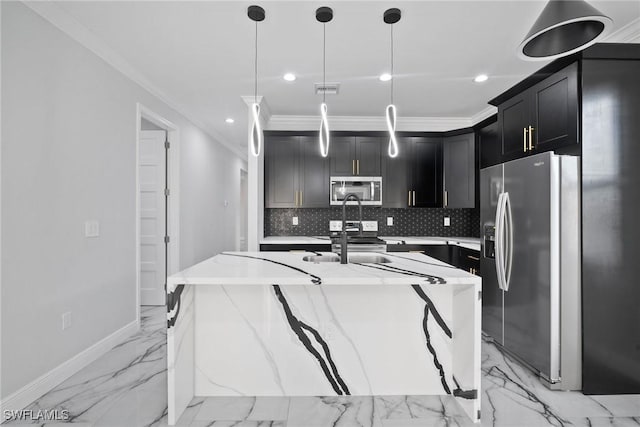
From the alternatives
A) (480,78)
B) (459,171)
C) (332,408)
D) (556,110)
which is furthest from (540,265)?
(459,171)

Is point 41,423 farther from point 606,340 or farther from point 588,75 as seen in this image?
point 588,75

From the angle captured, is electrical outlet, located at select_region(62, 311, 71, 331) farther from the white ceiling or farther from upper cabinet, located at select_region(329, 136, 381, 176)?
upper cabinet, located at select_region(329, 136, 381, 176)

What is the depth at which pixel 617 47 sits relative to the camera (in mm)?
2119

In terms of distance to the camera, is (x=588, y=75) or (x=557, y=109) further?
(x=557, y=109)

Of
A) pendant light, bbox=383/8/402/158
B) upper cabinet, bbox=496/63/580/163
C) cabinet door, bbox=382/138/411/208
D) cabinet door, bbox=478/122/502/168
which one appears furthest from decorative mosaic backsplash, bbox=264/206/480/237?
pendant light, bbox=383/8/402/158

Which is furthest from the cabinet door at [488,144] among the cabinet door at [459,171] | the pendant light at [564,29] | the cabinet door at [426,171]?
the pendant light at [564,29]

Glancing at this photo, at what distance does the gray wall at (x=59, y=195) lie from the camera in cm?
192

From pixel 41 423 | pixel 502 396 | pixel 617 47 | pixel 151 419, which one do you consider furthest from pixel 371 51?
pixel 41 423

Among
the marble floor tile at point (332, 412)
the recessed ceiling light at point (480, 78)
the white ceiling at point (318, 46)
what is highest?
the white ceiling at point (318, 46)

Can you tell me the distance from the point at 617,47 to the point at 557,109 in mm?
450

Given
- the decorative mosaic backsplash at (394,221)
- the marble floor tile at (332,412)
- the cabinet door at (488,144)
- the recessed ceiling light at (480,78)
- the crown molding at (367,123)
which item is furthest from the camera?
the decorative mosaic backsplash at (394,221)

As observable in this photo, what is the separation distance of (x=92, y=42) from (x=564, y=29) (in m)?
3.09

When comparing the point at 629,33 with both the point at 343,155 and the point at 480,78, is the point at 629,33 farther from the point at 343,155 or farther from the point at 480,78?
the point at 343,155

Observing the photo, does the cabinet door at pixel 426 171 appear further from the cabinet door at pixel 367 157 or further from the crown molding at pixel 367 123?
the cabinet door at pixel 367 157
